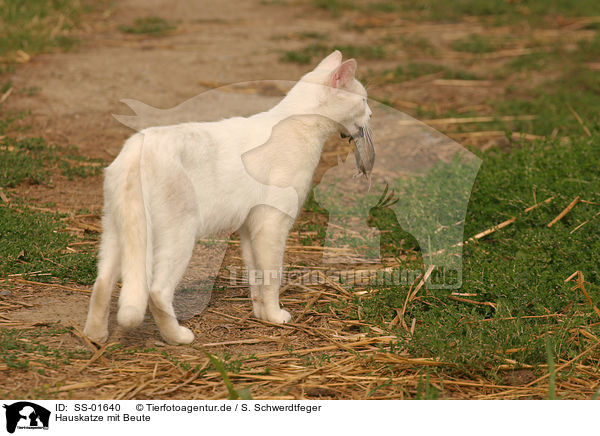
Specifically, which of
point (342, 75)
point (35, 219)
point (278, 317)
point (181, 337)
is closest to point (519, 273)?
point (278, 317)

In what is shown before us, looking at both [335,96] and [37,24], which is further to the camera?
[37,24]

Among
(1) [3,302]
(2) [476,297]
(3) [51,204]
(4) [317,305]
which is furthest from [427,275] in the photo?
(3) [51,204]

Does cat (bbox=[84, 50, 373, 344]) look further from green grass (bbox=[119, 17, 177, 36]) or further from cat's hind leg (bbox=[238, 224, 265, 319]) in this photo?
green grass (bbox=[119, 17, 177, 36])

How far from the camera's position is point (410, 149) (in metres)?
7.15

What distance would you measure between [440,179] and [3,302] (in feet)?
11.6

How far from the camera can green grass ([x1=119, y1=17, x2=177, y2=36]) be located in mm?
10445

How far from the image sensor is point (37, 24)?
975 cm

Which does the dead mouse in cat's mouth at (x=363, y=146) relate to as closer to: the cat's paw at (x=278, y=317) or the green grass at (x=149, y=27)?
the cat's paw at (x=278, y=317)

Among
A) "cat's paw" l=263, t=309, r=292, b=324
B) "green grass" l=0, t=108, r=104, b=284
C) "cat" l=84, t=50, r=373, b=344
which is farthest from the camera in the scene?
"green grass" l=0, t=108, r=104, b=284

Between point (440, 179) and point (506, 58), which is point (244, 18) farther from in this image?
point (440, 179)

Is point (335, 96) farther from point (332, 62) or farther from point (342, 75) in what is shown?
point (332, 62)
